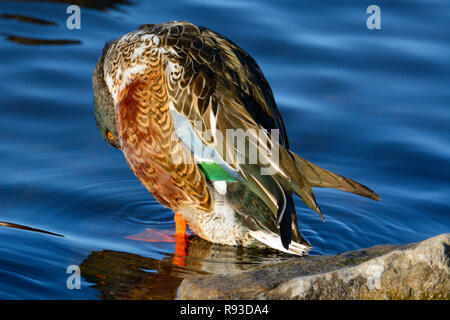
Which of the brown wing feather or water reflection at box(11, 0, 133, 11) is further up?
water reflection at box(11, 0, 133, 11)

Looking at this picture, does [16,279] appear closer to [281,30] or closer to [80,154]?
[80,154]

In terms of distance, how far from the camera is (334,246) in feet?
18.0

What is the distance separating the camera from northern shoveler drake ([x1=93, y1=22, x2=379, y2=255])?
15.4 feet

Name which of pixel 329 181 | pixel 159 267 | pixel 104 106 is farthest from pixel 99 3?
pixel 329 181

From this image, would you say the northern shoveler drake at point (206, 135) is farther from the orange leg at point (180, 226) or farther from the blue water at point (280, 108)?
the blue water at point (280, 108)

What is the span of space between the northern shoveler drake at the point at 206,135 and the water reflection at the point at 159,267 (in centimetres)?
11

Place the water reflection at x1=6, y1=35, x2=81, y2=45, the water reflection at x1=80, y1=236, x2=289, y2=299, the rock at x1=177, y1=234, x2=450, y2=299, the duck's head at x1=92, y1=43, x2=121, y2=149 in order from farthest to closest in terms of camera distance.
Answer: the water reflection at x1=6, y1=35, x2=81, y2=45 → the duck's head at x1=92, y1=43, x2=121, y2=149 → the water reflection at x1=80, y1=236, x2=289, y2=299 → the rock at x1=177, y1=234, x2=450, y2=299

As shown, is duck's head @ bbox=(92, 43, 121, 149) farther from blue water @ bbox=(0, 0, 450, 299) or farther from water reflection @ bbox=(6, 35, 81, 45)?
water reflection @ bbox=(6, 35, 81, 45)

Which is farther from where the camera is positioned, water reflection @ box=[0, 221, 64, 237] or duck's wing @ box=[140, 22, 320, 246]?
water reflection @ box=[0, 221, 64, 237]

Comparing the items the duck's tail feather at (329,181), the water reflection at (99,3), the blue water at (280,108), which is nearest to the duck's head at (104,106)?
the blue water at (280,108)

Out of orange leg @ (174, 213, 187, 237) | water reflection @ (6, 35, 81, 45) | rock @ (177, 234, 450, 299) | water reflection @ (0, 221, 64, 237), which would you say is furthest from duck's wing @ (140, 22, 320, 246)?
water reflection @ (6, 35, 81, 45)

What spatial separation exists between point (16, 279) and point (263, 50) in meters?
4.88

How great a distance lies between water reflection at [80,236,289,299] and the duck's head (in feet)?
3.69

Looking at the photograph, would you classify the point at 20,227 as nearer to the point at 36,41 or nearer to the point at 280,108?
the point at 280,108
